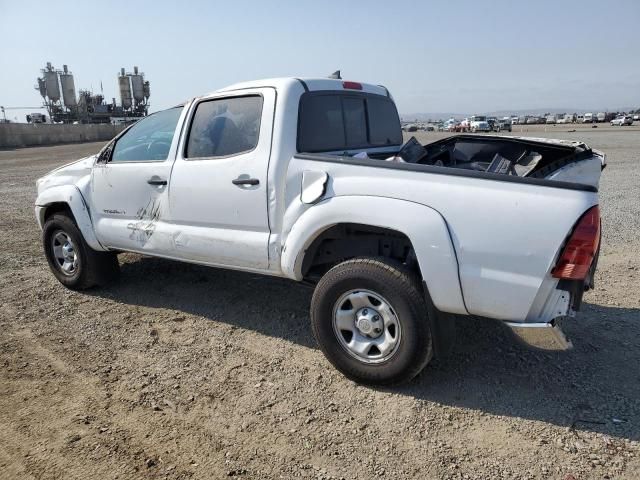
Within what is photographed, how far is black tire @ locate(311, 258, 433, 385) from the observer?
308 centimetres

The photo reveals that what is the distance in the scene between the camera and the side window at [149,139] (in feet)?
14.4

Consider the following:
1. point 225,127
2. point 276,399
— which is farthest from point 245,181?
A: point 276,399

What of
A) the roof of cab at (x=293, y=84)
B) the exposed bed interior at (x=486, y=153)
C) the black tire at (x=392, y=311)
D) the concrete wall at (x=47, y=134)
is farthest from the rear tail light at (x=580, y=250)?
the concrete wall at (x=47, y=134)

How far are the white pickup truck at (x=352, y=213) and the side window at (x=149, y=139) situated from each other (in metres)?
0.02

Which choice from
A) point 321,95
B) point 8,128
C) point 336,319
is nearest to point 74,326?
point 336,319

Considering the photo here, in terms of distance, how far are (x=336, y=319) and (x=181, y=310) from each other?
6.44 ft

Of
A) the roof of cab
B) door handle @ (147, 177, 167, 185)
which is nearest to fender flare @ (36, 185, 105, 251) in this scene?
door handle @ (147, 177, 167, 185)

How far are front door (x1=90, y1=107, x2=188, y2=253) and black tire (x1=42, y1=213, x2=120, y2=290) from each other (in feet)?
1.11

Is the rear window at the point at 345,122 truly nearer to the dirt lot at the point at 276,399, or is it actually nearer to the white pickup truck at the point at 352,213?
the white pickup truck at the point at 352,213

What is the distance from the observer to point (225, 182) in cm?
384

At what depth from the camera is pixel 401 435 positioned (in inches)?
113

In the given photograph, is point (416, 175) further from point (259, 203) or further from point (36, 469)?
point (36, 469)

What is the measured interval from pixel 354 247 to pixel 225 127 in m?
1.40

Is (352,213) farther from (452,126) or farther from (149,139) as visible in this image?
(452,126)
